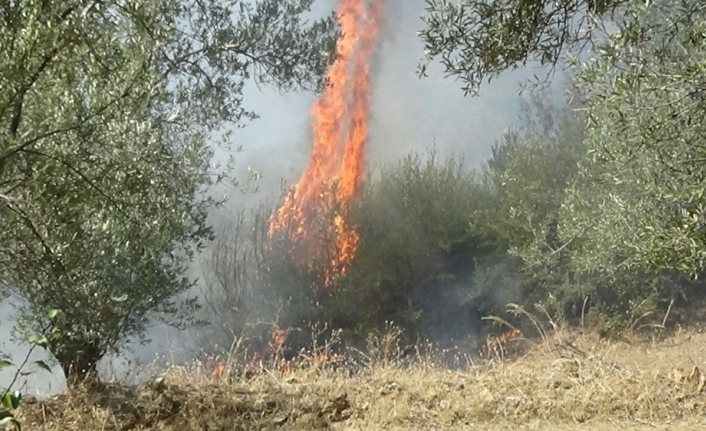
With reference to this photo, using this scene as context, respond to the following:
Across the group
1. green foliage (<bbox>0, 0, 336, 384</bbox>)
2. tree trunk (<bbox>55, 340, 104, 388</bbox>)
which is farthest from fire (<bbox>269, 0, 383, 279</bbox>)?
tree trunk (<bbox>55, 340, 104, 388</bbox>)

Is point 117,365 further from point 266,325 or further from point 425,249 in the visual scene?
point 425,249

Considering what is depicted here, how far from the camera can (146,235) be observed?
5.41 metres

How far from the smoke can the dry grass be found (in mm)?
4362

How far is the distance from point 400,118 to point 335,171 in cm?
162

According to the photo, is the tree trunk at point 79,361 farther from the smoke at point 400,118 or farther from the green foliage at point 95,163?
the smoke at point 400,118

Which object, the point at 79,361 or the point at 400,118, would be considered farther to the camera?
the point at 400,118

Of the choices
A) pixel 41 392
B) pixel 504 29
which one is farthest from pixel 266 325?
pixel 504 29

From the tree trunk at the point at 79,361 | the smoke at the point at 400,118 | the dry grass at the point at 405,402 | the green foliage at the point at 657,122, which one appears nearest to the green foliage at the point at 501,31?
the green foliage at the point at 657,122

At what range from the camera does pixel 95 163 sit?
378 centimetres

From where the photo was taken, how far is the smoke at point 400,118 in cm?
1059

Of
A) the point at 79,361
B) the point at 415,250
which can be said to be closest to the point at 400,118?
the point at 415,250

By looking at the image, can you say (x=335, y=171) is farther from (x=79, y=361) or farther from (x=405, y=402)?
(x=79, y=361)

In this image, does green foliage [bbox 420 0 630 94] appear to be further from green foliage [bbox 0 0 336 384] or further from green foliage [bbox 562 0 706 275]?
green foliage [bbox 0 0 336 384]

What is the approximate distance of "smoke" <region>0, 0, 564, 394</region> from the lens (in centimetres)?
1059
